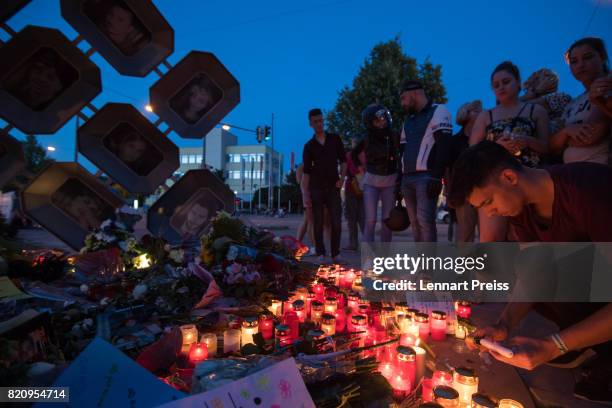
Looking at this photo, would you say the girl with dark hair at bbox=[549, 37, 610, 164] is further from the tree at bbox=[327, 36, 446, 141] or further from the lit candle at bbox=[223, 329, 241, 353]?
the tree at bbox=[327, 36, 446, 141]

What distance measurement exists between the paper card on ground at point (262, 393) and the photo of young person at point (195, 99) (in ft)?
18.3

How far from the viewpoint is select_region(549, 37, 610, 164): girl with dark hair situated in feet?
6.89

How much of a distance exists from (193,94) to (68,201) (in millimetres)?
2729

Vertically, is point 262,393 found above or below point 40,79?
below

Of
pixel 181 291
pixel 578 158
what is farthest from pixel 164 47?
pixel 578 158

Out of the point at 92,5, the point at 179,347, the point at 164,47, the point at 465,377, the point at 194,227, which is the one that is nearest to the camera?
the point at 465,377

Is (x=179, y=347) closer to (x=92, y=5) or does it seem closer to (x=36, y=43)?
(x=36, y=43)

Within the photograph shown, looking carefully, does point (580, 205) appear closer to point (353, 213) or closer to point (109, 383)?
point (109, 383)

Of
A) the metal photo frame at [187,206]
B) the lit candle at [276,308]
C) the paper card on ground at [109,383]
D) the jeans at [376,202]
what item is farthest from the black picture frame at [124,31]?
the paper card on ground at [109,383]

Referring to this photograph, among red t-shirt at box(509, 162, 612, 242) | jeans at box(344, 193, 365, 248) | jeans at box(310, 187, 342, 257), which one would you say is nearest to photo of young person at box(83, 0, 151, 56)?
jeans at box(310, 187, 342, 257)

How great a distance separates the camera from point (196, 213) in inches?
234

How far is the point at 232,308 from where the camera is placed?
7.75ft

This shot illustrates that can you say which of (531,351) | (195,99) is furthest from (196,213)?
(531,351)

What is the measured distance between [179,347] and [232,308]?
0.84 metres
